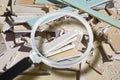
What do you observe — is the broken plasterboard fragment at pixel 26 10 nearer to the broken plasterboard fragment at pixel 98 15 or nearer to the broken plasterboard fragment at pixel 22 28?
the broken plasterboard fragment at pixel 22 28

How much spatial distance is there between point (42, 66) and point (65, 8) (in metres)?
0.44

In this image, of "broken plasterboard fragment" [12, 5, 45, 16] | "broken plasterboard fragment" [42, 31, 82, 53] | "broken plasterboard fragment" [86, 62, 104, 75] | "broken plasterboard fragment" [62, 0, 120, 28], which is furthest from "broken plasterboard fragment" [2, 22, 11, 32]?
"broken plasterboard fragment" [86, 62, 104, 75]

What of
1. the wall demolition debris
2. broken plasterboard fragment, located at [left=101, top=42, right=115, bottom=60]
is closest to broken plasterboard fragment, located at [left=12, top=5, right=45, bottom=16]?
the wall demolition debris

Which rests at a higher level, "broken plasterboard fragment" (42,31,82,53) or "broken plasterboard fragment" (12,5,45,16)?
"broken plasterboard fragment" (12,5,45,16)

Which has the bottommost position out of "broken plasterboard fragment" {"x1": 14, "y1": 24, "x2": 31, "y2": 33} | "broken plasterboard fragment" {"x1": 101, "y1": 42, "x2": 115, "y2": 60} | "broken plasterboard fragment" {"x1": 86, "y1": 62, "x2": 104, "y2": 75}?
"broken plasterboard fragment" {"x1": 86, "y1": 62, "x2": 104, "y2": 75}

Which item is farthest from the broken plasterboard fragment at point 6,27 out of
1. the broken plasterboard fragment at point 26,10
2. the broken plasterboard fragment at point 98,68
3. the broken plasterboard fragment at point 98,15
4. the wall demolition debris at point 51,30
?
the broken plasterboard fragment at point 98,68

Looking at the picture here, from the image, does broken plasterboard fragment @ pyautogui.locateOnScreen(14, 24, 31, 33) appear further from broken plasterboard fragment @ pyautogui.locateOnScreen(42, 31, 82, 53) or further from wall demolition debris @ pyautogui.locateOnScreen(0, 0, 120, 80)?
broken plasterboard fragment @ pyautogui.locateOnScreen(42, 31, 82, 53)

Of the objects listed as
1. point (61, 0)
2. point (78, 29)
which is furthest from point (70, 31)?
point (61, 0)

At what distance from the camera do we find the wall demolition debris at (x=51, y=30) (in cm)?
204

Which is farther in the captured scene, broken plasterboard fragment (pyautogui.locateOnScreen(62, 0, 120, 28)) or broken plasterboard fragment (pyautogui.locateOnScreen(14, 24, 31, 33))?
broken plasterboard fragment (pyautogui.locateOnScreen(14, 24, 31, 33))

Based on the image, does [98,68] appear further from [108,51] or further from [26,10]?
[26,10]

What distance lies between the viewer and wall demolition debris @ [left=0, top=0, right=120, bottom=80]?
80.2 inches

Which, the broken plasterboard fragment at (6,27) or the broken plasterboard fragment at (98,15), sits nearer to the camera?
the broken plasterboard fragment at (98,15)

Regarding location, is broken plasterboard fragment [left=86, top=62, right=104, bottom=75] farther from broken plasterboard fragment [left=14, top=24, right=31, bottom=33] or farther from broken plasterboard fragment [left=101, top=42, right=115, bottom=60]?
broken plasterboard fragment [left=14, top=24, right=31, bottom=33]
